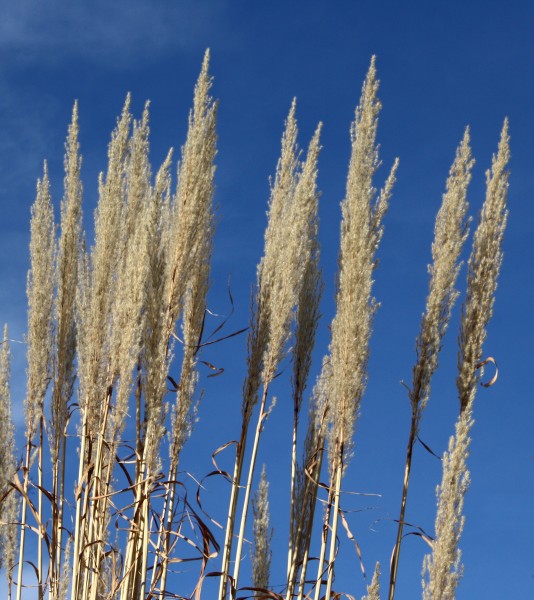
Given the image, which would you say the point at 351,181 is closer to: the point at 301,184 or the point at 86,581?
the point at 301,184

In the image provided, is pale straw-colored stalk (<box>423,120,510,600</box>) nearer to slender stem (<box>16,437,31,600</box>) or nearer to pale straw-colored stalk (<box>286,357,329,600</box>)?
pale straw-colored stalk (<box>286,357,329,600</box>)

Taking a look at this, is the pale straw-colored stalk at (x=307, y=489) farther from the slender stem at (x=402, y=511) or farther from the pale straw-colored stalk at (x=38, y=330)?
the pale straw-colored stalk at (x=38, y=330)

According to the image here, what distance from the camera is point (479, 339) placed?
447 cm

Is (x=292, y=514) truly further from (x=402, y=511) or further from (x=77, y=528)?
(x=77, y=528)

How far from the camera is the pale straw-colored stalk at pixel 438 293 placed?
4.28m

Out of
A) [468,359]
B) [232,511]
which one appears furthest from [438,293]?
[232,511]

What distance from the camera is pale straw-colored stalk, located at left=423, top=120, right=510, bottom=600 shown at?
12.9 feet

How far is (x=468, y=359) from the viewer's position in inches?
175

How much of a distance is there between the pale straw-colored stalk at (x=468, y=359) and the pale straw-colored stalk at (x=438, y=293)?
181 mm

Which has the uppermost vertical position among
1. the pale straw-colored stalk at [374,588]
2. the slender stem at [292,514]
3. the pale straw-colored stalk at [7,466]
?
the pale straw-colored stalk at [7,466]

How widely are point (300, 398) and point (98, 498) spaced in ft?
3.93

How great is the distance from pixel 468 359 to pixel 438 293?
382mm

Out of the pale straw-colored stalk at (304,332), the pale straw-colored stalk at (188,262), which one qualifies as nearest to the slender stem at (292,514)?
the pale straw-colored stalk at (304,332)

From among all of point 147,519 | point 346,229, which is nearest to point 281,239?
point 346,229
